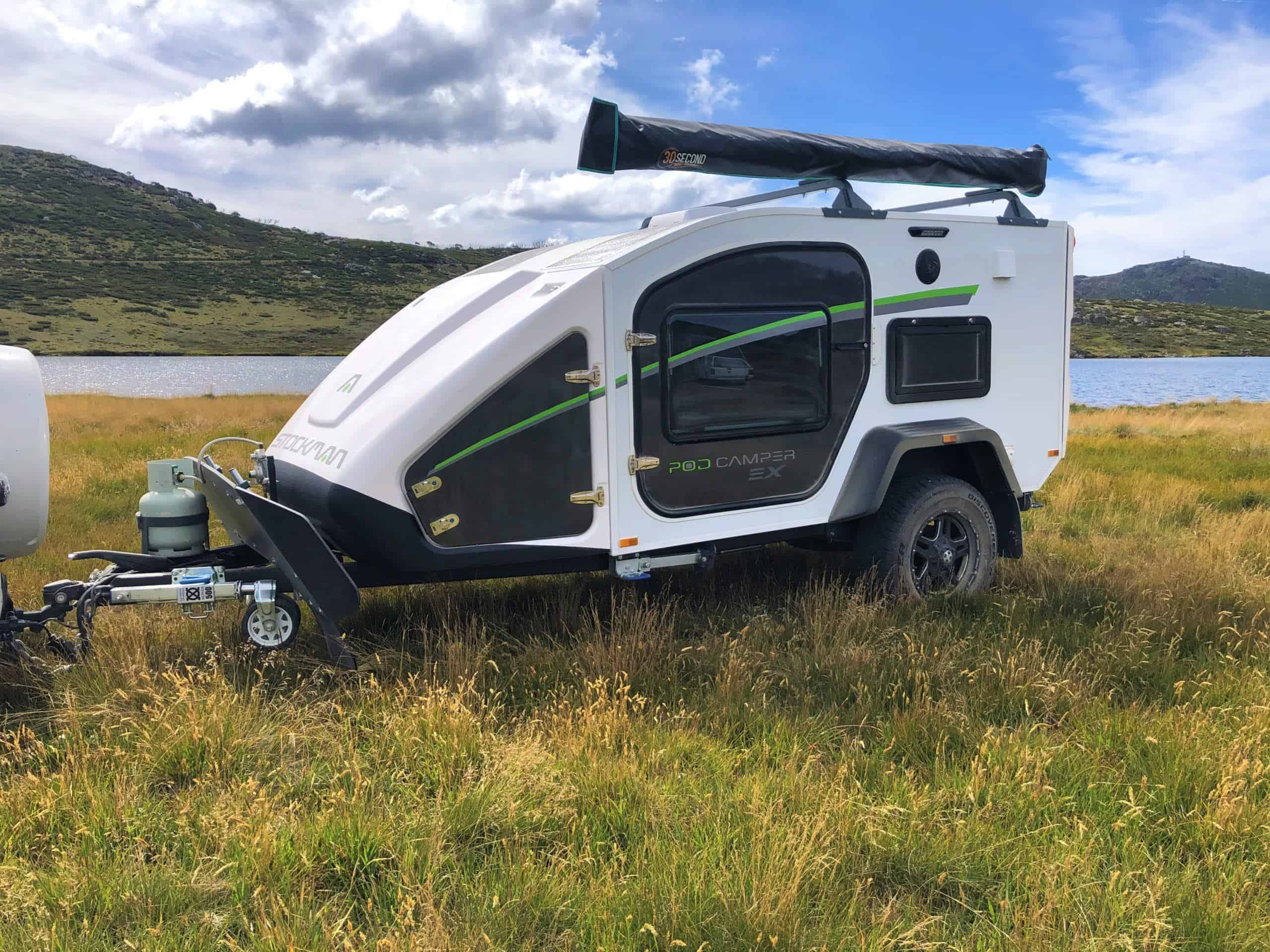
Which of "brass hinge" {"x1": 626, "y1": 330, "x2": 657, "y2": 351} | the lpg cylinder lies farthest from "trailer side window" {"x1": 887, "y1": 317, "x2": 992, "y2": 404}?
the lpg cylinder

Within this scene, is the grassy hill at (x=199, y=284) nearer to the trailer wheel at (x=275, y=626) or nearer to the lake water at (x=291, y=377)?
the lake water at (x=291, y=377)

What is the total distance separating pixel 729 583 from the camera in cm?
592

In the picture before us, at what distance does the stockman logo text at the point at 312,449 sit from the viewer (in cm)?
415

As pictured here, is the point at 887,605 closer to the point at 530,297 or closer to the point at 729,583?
the point at 729,583

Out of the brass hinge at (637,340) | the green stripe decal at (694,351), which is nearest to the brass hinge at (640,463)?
the green stripe decal at (694,351)

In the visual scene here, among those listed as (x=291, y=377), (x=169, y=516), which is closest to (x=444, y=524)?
(x=169, y=516)

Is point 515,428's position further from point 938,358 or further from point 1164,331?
point 1164,331

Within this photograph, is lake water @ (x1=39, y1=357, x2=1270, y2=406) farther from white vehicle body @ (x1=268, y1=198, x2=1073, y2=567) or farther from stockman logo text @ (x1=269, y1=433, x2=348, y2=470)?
white vehicle body @ (x1=268, y1=198, x2=1073, y2=567)

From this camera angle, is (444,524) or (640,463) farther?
(640,463)

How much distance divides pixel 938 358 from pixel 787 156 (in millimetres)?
1643

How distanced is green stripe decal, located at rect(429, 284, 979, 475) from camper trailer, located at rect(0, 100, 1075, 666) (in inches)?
0.5

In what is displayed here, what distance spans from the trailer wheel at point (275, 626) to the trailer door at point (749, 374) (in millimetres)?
1870

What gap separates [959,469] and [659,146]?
3.05 m

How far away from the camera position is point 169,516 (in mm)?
4488
